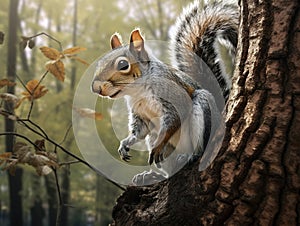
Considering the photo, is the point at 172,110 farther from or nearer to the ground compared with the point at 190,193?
farther from the ground

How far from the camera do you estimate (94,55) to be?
16.6 feet

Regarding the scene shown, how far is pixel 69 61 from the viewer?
18.0 feet

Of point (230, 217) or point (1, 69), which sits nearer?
point (230, 217)

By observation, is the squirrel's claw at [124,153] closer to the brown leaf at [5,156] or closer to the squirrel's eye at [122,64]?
the squirrel's eye at [122,64]

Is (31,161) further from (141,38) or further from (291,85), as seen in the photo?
(291,85)

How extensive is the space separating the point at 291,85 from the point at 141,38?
1.61 ft

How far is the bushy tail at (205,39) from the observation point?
4.05 feet

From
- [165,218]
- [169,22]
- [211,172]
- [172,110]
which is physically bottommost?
[165,218]

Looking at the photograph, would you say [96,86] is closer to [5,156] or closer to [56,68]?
[56,68]

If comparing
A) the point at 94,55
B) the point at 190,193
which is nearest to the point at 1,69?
the point at 94,55

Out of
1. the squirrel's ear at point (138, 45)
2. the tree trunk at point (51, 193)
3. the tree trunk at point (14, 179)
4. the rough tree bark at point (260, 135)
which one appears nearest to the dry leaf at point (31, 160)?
the squirrel's ear at point (138, 45)

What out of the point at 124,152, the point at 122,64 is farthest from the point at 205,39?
the point at 124,152

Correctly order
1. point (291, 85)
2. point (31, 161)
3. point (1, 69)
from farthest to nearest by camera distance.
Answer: point (1, 69)
point (31, 161)
point (291, 85)

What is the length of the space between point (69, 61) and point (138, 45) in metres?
4.57
